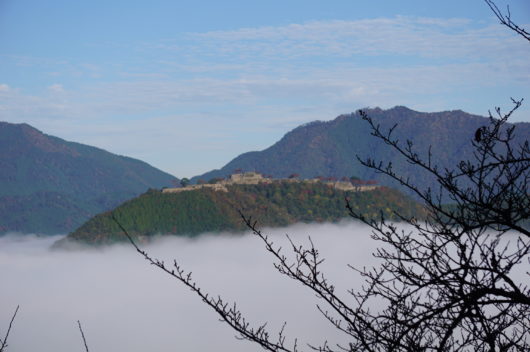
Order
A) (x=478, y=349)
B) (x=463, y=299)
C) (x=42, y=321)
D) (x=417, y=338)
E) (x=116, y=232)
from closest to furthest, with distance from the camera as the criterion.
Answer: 1. (x=463, y=299)
2. (x=417, y=338)
3. (x=478, y=349)
4. (x=116, y=232)
5. (x=42, y=321)

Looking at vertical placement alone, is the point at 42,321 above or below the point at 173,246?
below

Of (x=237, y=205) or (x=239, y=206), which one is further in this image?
(x=237, y=205)

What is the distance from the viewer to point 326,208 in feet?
484

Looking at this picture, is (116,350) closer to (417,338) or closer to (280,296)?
(280,296)

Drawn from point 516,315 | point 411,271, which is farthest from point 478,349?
point 411,271

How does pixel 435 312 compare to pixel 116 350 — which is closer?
pixel 435 312

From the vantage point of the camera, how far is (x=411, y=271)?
4.34 metres

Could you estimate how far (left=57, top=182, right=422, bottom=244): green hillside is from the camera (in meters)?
131

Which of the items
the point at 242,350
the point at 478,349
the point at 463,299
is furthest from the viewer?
the point at 242,350

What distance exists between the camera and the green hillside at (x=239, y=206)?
13062 cm

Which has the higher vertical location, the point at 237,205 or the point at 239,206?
the point at 237,205

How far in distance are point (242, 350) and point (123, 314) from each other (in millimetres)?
55661

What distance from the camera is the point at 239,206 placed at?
416 ft

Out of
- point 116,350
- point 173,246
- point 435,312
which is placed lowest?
point 116,350
